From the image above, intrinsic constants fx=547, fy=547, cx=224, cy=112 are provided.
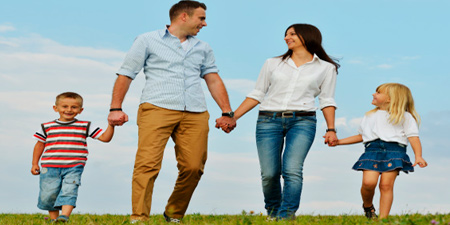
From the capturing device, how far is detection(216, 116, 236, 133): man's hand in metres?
7.95

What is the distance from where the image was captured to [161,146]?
7.50 metres

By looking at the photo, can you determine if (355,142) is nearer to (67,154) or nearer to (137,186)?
(137,186)

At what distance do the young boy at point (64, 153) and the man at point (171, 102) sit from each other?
0.80 metres

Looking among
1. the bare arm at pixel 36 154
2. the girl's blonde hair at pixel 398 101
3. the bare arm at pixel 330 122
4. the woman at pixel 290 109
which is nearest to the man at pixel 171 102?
the woman at pixel 290 109

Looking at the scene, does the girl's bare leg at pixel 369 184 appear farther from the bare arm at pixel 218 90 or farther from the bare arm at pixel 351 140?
the bare arm at pixel 218 90

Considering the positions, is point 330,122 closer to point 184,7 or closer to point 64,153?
point 184,7

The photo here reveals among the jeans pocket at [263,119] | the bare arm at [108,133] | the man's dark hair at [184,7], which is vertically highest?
the man's dark hair at [184,7]

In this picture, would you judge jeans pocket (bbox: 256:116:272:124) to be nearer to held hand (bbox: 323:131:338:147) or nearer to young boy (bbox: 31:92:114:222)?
held hand (bbox: 323:131:338:147)

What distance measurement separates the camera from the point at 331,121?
792 centimetres

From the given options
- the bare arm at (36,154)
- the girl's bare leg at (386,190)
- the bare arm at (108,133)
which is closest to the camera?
the girl's bare leg at (386,190)

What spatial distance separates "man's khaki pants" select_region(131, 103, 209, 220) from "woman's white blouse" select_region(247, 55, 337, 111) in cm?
93

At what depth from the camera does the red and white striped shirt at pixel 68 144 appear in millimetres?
8070

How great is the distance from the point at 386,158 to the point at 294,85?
5.69 feet

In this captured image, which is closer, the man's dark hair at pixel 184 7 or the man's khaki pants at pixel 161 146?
the man's khaki pants at pixel 161 146
